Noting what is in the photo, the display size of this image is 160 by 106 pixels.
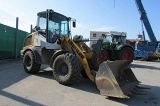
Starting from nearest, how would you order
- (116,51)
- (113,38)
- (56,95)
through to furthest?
(56,95) < (116,51) < (113,38)

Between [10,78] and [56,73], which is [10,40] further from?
[56,73]

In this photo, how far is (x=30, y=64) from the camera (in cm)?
967

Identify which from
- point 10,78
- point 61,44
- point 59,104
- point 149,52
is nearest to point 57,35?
point 61,44

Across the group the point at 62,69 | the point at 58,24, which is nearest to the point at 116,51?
the point at 58,24

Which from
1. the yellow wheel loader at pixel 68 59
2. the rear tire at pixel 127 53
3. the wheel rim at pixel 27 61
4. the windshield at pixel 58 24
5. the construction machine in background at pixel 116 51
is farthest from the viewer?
the rear tire at pixel 127 53

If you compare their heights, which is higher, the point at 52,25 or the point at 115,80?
the point at 52,25

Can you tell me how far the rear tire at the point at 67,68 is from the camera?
7311mm

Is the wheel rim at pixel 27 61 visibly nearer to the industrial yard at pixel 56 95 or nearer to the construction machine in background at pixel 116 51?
the industrial yard at pixel 56 95

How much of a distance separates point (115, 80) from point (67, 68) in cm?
197


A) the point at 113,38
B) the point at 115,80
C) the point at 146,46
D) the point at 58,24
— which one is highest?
the point at 58,24

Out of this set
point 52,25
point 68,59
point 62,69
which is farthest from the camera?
point 52,25

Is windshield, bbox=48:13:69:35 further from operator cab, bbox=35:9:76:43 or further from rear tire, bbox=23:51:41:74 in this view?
rear tire, bbox=23:51:41:74

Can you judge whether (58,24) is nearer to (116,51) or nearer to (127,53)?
(116,51)

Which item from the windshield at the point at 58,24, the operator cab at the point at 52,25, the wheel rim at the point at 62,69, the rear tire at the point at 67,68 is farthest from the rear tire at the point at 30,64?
the wheel rim at the point at 62,69
